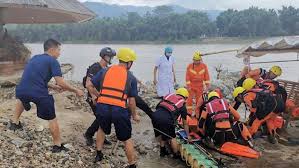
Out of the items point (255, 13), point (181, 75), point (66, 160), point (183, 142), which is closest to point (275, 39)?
point (183, 142)

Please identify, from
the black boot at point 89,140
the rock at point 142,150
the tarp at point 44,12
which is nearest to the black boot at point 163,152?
the rock at point 142,150

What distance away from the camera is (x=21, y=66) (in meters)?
12.8

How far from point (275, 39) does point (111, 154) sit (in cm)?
484

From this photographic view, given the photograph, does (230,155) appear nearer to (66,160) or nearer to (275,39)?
(66,160)

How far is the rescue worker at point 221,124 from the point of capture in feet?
21.8

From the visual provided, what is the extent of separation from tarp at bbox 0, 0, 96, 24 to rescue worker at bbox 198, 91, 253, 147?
472cm

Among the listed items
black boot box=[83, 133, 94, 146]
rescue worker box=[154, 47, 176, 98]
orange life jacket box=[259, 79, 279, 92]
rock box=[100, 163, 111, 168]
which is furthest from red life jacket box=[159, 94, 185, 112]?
rescue worker box=[154, 47, 176, 98]

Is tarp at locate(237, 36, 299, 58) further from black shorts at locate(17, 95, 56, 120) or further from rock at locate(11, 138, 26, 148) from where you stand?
rock at locate(11, 138, 26, 148)

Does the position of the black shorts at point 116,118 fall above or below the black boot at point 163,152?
above

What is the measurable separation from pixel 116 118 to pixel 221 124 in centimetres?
208

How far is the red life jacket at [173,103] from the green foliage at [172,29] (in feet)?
176

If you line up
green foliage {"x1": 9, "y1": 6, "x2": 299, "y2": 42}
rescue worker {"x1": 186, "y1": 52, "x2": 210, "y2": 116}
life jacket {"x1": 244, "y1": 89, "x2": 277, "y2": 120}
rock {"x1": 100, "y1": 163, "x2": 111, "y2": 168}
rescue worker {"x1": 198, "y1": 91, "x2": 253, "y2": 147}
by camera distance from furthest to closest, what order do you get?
green foliage {"x1": 9, "y1": 6, "x2": 299, "y2": 42} → rescue worker {"x1": 186, "y1": 52, "x2": 210, "y2": 116} → life jacket {"x1": 244, "y1": 89, "x2": 277, "y2": 120} → rescue worker {"x1": 198, "y1": 91, "x2": 253, "y2": 147} → rock {"x1": 100, "y1": 163, "x2": 111, "y2": 168}

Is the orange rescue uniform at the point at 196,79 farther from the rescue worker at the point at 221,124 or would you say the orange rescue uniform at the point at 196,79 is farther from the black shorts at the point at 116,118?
the black shorts at the point at 116,118

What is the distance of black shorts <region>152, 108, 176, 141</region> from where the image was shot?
6523 millimetres
